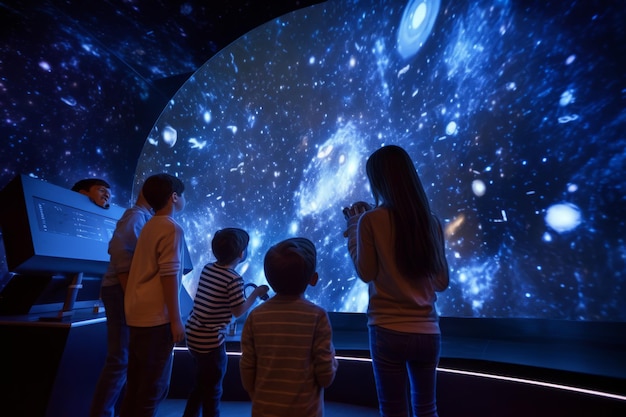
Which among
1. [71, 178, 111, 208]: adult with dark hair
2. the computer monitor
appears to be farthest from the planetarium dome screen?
the computer monitor

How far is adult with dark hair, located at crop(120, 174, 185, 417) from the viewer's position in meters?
1.32

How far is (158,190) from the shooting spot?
60.5 inches

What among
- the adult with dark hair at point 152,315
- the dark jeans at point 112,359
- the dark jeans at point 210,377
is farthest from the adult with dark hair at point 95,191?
the dark jeans at point 210,377

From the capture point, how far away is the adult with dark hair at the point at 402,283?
1073 millimetres

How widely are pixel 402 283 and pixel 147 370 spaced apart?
1132 mm

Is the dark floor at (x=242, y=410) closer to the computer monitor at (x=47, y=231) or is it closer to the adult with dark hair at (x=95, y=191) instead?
the computer monitor at (x=47, y=231)

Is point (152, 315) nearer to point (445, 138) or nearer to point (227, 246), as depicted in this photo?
point (227, 246)

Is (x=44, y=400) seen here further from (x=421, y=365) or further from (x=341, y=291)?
(x=341, y=291)

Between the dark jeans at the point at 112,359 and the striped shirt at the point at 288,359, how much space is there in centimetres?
97

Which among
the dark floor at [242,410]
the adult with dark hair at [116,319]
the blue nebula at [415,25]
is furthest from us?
the blue nebula at [415,25]

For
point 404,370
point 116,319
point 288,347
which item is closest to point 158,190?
point 116,319

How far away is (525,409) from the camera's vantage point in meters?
1.65

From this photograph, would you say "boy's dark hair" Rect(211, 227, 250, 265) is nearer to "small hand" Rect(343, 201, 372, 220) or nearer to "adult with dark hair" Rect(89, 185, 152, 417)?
"adult with dark hair" Rect(89, 185, 152, 417)

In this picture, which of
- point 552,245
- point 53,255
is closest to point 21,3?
point 53,255
